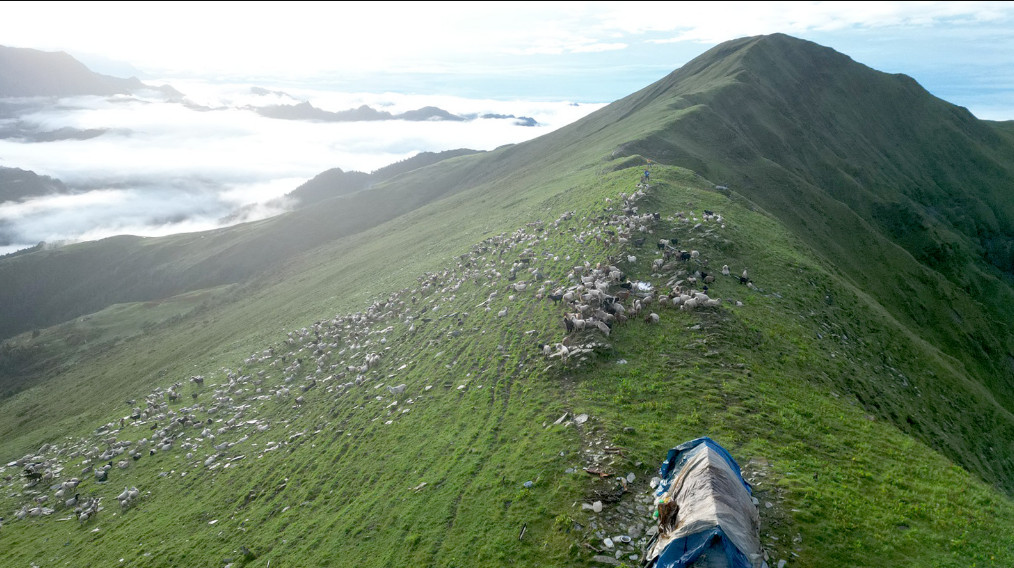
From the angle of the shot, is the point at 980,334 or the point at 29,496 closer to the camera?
the point at 29,496

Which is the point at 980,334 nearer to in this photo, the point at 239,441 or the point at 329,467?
the point at 329,467

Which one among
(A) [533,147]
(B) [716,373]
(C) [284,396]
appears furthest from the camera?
(A) [533,147]

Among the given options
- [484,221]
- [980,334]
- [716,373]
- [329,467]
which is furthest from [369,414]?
[980,334]

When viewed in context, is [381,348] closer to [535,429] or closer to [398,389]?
[398,389]

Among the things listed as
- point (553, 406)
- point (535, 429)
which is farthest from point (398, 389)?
point (535, 429)

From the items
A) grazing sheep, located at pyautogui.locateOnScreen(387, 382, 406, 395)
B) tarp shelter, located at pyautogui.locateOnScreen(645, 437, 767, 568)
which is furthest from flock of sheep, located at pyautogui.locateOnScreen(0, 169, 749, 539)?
tarp shelter, located at pyautogui.locateOnScreen(645, 437, 767, 568)
